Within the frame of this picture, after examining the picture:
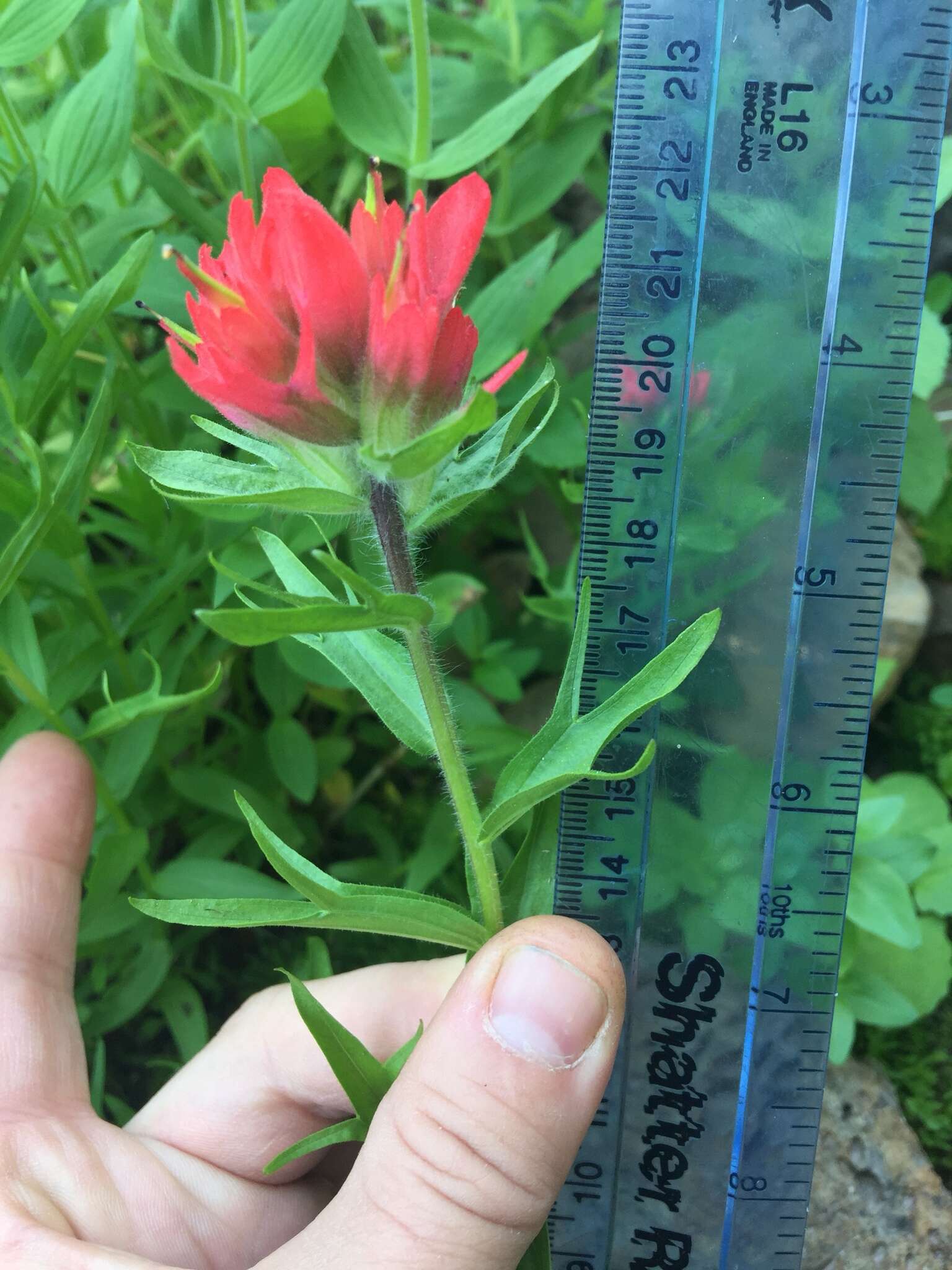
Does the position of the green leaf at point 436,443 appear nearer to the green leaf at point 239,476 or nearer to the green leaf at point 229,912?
the green leaf at point 239,476

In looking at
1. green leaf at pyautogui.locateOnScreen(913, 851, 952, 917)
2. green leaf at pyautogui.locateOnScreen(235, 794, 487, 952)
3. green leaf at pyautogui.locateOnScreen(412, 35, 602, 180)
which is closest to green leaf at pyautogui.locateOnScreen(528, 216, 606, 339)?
green leaf at pyautogui.locateOnScreen(412, 35, 602, 180)

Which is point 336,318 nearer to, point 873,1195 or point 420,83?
point 420,83

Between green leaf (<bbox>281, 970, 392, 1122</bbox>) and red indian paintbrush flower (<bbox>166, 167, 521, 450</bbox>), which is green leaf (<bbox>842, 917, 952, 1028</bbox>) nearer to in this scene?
green leaf (<bbox>281, 970, 392, 1122</bbox>)

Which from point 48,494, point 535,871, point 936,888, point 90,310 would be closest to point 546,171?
point 90,310

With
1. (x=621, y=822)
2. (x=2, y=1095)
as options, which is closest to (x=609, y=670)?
(x=621, y=822)

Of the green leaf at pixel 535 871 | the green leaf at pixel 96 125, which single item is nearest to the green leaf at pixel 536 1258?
the green leaf at pixel 535 871

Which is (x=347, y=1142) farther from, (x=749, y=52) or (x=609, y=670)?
(x=749, y=52)
